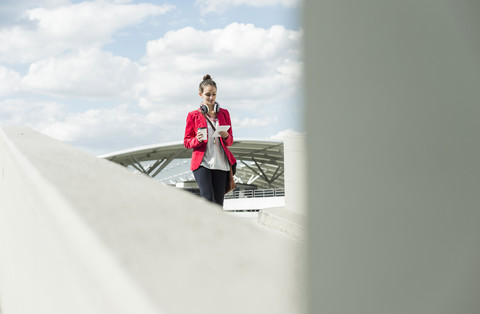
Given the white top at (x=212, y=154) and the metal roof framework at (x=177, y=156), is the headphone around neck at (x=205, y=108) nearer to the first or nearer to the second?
the white top at (x=212, y=154)

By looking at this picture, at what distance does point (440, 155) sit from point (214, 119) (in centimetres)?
436

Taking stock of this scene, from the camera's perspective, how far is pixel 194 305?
746mm

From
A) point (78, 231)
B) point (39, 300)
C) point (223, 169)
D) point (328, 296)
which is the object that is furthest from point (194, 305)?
point (223, 169)

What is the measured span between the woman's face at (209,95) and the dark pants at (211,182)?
72cm

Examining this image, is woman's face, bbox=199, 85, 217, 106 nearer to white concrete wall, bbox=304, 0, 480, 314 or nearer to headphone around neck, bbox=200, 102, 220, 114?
headphone around neck, bbox=200, 102, 220, 114

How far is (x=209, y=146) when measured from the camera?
192 inches

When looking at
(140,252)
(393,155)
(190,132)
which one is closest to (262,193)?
(190,132)

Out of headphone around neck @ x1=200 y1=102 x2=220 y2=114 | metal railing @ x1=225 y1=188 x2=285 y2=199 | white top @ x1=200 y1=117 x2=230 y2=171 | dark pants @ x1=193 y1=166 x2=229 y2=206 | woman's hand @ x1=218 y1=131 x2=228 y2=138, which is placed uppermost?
headphone around neck @ x1=200 y1=102 x2=220 y2=114

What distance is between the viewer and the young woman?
4867 mm

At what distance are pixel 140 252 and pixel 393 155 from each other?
1.62 feet

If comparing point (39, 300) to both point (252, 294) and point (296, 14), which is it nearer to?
point (252, 294)

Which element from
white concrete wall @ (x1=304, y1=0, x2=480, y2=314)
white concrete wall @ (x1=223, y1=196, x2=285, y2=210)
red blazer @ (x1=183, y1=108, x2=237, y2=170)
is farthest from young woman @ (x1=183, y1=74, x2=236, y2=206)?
white concrete wall @ (x1=223, y1=196, x2=285, y2=210)

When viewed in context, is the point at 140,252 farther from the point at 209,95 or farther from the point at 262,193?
the point at 262,193

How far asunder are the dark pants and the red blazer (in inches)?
3.8
